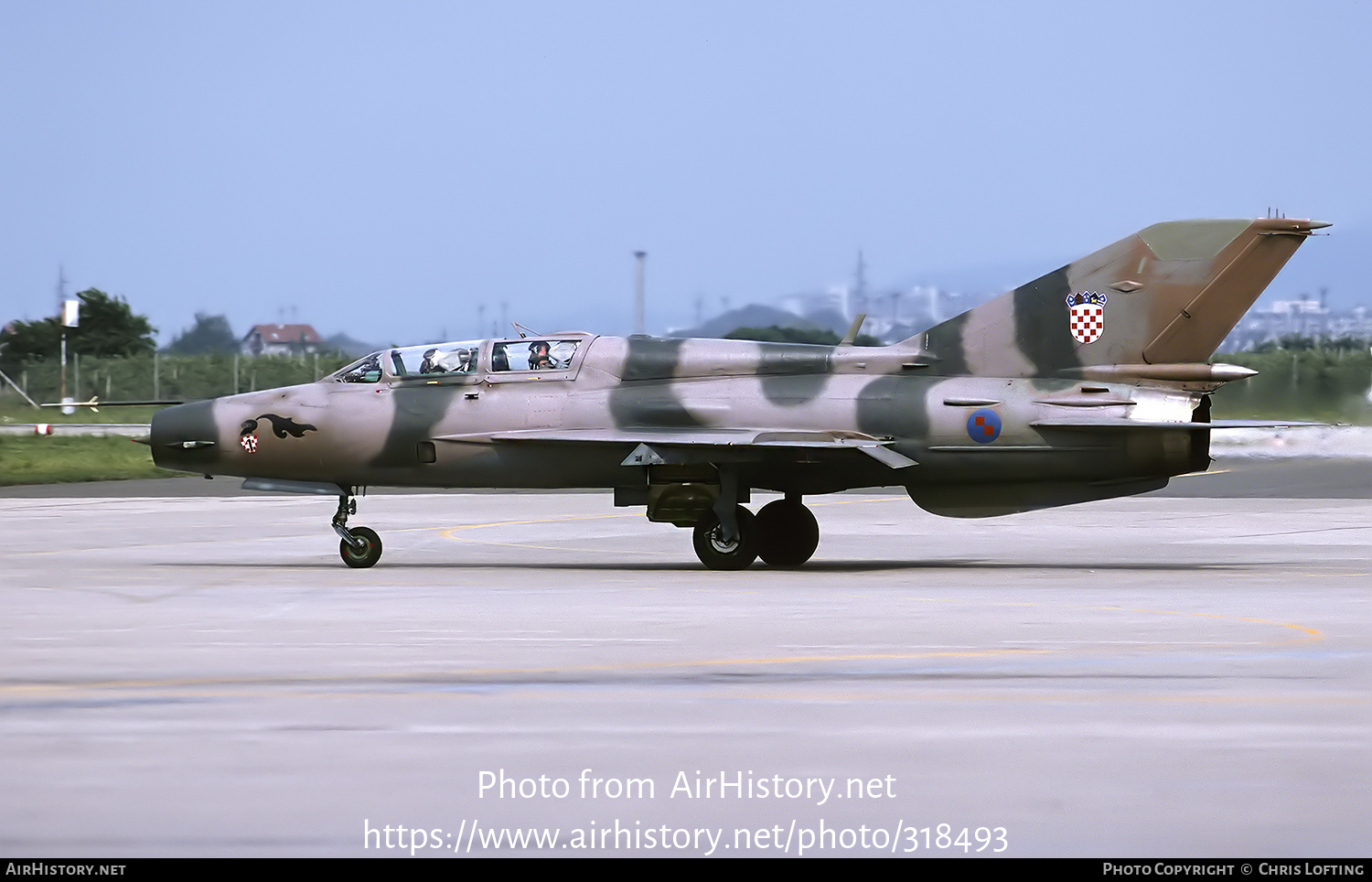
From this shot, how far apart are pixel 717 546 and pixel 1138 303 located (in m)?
5.43

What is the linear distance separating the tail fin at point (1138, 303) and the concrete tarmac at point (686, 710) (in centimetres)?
239

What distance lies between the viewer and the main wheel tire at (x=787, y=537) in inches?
832

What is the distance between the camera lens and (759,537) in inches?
828

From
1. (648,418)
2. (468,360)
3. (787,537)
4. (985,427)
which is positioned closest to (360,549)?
(468,360)

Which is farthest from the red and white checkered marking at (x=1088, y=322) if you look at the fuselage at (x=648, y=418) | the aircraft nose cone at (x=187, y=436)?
the aircraft nose cone at (x=187, y=436)

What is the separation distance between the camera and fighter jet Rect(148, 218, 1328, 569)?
787 inches

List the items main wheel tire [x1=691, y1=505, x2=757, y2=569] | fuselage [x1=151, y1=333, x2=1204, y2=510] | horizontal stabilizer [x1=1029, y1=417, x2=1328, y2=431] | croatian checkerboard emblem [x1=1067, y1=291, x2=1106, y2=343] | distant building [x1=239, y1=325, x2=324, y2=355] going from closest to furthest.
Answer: horizontal stabilizer [x1=1029, y1=417, x2=1328, y2=431] < fuselage [x1=151, y1=333, x2=1204, y2=510] < croatian checkerboard emblem [x1=1067, y1=291, x2=1106, y2=343] < main wheel tire [x1=691, y1=505, x2=757, y2=569] < distant building [x1=239, y1=325, x2=324, y2=355]

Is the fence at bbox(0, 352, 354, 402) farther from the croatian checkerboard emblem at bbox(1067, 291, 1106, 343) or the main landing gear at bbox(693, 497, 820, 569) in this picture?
the croatian checkerboard emblem at bbox(1067, 291, 1106, 343)

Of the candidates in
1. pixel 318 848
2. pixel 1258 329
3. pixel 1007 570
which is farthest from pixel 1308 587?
pixel 1258 329

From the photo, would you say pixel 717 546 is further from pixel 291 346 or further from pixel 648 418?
pixel 291 346

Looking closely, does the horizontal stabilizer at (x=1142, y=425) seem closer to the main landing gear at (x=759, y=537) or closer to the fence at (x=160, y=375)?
the main landing gear at (x=759, y=537)

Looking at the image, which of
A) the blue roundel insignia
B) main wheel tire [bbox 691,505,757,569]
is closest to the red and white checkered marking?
the blue roundel insignia

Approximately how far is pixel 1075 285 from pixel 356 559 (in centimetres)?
876

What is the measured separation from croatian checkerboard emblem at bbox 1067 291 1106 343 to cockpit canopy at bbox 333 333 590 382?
5668 mm
